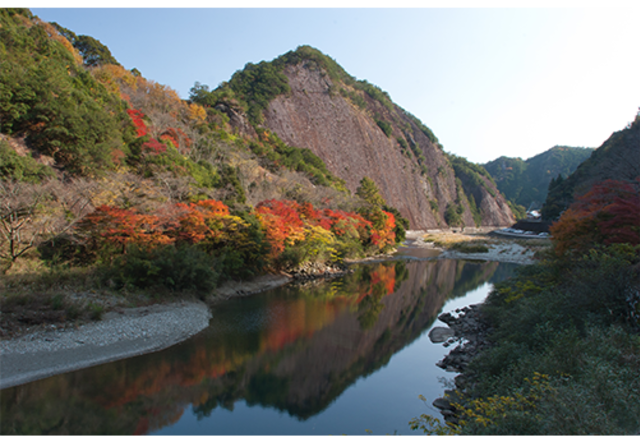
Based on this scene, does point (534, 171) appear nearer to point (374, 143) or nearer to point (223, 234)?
point (374, 143)

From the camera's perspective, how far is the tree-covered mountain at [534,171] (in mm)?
117125

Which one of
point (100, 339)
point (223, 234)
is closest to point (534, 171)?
point (223, 234)

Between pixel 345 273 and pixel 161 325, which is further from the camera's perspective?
pixel 345 273

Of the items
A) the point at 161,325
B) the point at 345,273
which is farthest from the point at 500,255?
the point at 161,325

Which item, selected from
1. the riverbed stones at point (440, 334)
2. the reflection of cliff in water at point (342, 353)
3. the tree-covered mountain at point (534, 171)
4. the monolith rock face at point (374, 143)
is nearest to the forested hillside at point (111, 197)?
the reflection of cliff in water at point (342, 353)

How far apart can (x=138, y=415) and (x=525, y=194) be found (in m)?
136

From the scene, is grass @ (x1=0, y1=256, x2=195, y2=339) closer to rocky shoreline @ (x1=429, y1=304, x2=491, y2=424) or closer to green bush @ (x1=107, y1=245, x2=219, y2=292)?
green bush @ (x1=107, y1=245, x2=219, y2=292)

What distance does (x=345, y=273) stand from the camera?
26688mm

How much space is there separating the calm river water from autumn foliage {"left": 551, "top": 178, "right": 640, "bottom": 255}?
643cm

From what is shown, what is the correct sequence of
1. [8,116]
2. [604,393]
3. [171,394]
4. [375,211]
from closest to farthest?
[604,393] → [171,394] → [8,116] → [375,211]

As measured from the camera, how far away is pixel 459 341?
1270cm

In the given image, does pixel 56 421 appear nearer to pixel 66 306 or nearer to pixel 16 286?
pixel 66 306

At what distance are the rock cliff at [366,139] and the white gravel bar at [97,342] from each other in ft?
146

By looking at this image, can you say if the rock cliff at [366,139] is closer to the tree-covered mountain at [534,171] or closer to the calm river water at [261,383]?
the tree-covered mountain at [534,171]
